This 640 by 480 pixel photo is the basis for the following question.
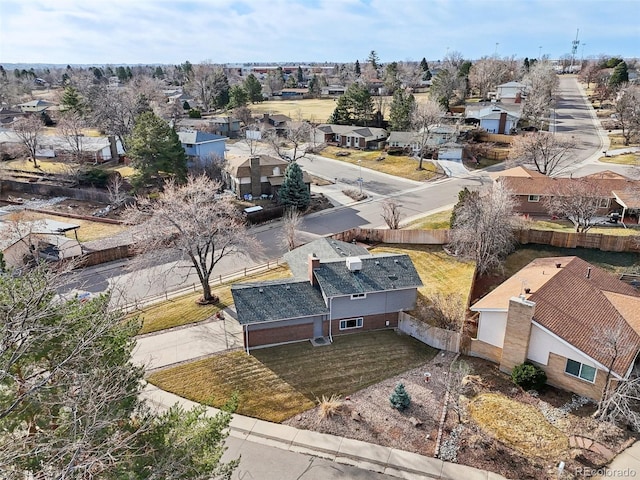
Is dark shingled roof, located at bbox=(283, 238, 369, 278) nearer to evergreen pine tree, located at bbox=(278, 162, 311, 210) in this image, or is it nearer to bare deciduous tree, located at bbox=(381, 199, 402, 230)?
bare deciduous tree, located at bbox=(381, 199, 402, 230)

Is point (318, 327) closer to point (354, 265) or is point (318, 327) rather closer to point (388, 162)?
point (354, 265)

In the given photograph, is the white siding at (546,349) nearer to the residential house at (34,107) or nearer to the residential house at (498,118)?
the residential house at (498,118)

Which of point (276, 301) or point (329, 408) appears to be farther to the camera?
point (276, 301)

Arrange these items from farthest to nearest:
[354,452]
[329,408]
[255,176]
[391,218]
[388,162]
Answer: [388,162] → [255,176] → [391,218] → [329,408] → [354,452]

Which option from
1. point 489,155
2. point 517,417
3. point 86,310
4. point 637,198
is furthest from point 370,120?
point 86,310

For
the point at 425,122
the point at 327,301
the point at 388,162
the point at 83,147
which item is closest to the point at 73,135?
the point at 83,147

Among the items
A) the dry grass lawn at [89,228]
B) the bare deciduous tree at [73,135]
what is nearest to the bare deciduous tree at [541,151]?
the dry grass lawn at [89,228]

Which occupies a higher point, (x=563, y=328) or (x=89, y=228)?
(x=563, y=328)
